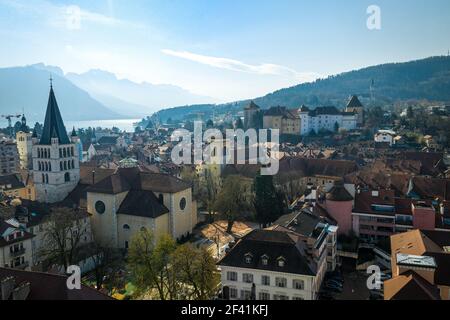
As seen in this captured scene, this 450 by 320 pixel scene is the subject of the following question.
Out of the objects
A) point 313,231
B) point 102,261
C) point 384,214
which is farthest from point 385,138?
point 102,261

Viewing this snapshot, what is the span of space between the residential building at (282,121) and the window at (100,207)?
72.2 metres

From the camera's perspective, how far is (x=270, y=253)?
27453 mm

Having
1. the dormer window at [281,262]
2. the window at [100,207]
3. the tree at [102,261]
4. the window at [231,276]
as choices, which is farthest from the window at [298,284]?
the window at [100,207]

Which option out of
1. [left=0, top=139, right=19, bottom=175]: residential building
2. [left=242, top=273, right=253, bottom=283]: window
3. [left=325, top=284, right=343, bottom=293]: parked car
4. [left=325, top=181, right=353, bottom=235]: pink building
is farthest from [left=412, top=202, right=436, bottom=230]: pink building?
[left=0, top=139, right=19, bottom=175]: residential building

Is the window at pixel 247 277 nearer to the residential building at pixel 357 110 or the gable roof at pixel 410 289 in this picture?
the gable roof at pixel 410 289

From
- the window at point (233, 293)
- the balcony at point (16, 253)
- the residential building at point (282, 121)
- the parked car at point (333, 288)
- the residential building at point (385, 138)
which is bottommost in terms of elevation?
the parked car at point (333, 288)

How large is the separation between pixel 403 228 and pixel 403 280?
59.9 feet

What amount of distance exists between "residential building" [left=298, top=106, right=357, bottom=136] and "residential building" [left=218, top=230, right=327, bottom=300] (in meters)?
81.9

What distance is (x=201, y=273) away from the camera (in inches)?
1023

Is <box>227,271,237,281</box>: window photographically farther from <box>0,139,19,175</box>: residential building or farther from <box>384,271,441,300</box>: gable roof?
<box>0,139,19,175</box>: residential building

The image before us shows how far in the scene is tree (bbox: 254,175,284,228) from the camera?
4638cm

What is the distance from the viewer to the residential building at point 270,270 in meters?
26.3

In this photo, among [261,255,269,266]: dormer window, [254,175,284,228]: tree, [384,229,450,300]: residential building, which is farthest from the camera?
[254,175,284,228]: tree

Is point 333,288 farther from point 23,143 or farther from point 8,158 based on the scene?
point 23,143
